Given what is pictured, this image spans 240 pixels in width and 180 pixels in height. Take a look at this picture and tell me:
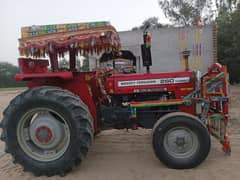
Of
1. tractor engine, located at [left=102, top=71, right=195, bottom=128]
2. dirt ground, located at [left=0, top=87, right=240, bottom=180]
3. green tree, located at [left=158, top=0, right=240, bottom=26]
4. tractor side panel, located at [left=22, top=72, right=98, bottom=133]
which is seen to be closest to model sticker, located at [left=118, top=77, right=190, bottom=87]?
tractor engine, located at [left=102, top=71, right=195, bottom=128]

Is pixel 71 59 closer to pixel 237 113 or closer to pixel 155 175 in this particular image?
pixel 155 175

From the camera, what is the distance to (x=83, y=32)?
145 inches

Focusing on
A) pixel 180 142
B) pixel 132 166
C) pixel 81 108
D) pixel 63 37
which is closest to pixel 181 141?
pixel 180 142

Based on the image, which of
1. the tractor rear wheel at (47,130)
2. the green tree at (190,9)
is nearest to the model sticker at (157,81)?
the tractor rear wheel at (47,130)

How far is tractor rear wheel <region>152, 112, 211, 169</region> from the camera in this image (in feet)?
11.7

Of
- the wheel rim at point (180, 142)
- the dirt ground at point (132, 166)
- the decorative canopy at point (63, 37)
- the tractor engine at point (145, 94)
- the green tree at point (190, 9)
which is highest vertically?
the green tree at point (190, 9)

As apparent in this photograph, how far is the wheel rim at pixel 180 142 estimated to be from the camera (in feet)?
11.9

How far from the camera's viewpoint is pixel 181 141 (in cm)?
363

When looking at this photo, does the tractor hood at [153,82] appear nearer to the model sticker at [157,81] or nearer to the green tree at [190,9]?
the model sticker at [157,81]

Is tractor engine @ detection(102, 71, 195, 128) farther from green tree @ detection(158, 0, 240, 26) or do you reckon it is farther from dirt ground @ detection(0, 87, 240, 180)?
green tree @ detection(158, 0, 240, 26)

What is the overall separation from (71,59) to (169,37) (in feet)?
24.5

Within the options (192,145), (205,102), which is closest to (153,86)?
(205,102)

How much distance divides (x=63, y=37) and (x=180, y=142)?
221cm

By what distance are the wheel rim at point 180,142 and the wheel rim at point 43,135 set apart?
56.3 inches
